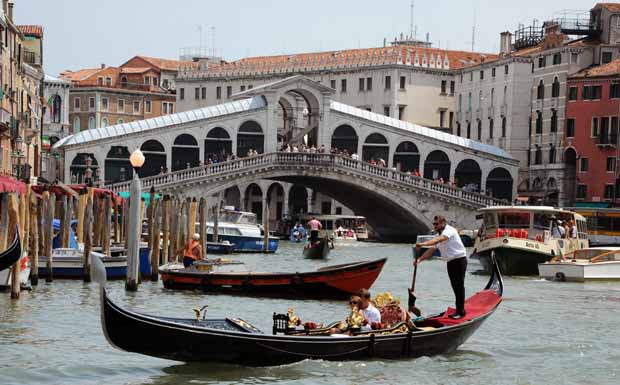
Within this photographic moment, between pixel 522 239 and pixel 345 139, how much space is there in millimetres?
22865

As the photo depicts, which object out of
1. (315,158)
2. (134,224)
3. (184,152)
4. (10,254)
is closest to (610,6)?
(315,158)

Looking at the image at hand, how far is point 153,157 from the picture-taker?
48.4 metres

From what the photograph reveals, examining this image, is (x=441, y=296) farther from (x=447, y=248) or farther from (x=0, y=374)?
(x=0, y=374)

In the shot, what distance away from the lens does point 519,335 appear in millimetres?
19031

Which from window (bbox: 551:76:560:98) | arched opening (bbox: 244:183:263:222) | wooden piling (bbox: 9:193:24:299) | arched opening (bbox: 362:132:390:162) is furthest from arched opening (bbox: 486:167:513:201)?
wooden piling (bbox: 9:193:24:299)

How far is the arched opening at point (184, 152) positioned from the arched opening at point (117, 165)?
1.94m

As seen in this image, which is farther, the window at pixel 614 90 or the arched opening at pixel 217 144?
the arched opening at pixel 217 144

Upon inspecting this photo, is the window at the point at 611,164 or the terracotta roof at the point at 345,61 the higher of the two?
the terracotta roof at the point at 345,61

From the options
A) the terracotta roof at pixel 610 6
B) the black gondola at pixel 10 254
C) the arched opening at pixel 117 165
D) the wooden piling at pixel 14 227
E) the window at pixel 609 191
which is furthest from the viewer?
the terracotta roof at pixel 610 6

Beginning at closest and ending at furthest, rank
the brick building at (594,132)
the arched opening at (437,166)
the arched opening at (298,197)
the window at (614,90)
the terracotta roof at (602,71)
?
1. the window at (614,90)
2. the terracotta roof at (602,71)
3. the brick building at (594,132)
4. the arched opening at (437,166)
5. the arched opening at (298,197)

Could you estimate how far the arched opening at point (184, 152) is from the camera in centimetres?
4894

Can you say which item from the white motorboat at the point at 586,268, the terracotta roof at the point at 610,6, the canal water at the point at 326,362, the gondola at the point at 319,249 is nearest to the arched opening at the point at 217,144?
the terracotta roof at the point at 610,6

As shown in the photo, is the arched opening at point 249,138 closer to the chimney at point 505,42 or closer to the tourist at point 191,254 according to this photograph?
the chimney at point 505,42

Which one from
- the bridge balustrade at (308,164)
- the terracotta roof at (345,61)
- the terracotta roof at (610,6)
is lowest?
the bridge balustrade at (308,164)
